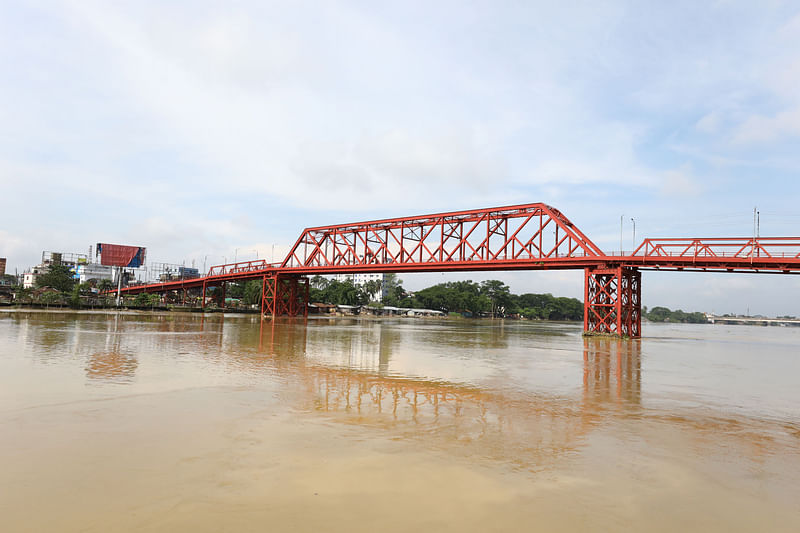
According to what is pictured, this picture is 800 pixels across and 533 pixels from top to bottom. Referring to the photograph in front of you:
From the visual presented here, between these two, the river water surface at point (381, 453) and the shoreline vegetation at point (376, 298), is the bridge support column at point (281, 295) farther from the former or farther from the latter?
the river water surface at point (381, 453)

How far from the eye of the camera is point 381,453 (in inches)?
255

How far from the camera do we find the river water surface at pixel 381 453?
4660 mm

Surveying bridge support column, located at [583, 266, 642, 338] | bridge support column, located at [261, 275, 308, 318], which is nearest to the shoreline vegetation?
bridge support column, located at [261, 275, 308, 318]

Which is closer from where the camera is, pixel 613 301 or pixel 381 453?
pixel 381 453

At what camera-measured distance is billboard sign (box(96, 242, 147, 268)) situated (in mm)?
108250

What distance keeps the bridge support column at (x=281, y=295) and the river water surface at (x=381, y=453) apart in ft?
193

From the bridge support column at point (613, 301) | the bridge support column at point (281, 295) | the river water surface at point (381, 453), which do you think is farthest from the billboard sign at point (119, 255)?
the river water surface at point (381, 453)

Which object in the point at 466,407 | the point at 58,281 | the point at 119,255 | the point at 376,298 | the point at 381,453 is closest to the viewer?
the point at 381,453

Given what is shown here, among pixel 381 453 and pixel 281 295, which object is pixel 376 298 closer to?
pixel 281 295

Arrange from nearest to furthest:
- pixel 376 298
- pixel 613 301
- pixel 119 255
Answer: pixel 613 301 < pixel 119 255 < pixel 376 298

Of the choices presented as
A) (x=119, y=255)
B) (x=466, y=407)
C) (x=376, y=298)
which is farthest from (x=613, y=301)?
(x=376, y=298)

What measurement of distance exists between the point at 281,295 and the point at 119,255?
60.4m

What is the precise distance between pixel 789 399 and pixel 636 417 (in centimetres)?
593

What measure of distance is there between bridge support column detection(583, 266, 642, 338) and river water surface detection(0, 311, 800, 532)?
1106 inches
